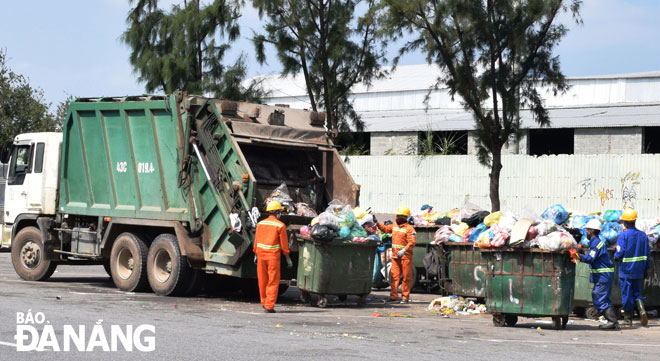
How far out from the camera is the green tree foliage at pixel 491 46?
2116 cm

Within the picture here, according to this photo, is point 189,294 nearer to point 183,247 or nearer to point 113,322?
point 183,247

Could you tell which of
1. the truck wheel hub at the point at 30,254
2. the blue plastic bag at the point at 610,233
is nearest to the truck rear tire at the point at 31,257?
the truck wheel hub at the point at 30,254

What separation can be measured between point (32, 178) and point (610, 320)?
31.9 ft

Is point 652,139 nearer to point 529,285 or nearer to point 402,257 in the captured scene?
point 402,257

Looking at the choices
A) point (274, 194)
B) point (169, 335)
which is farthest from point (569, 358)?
point (274, 194)

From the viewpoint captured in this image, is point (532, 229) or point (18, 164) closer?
point (532, 229)

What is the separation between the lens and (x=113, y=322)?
9984mm

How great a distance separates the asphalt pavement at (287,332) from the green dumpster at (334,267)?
28cm

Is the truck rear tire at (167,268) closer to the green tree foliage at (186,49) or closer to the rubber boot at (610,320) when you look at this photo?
the rubber boot at (610,320)

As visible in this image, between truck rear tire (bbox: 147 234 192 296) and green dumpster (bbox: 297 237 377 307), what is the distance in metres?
1.70

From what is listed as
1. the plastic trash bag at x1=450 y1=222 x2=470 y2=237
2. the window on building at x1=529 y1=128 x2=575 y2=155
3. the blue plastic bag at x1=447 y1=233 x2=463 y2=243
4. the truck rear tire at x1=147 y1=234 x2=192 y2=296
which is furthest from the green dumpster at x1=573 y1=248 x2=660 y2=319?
the window on building at x1=529 y1=128 x2=575 y2=155

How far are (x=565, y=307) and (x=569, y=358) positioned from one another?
7.70 ft

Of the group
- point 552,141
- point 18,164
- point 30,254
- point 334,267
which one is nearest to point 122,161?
point 30,254

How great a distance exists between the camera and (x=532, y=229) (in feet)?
35.9
